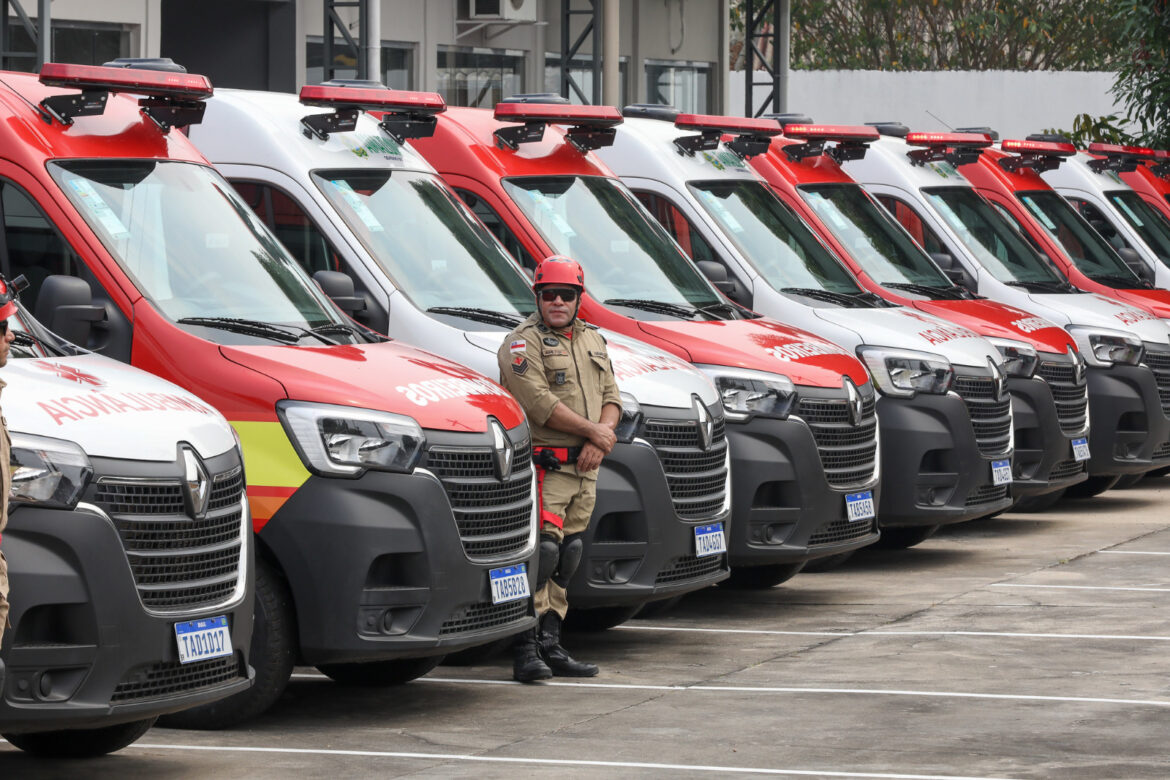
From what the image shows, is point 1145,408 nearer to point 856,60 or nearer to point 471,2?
point 471,2

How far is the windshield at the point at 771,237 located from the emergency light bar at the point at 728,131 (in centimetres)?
25

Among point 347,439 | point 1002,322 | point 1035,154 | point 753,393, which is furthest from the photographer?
point 1035,154

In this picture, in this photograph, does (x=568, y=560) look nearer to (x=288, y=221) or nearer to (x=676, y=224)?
(x=288, y=221)

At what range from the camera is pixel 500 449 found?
8289mm

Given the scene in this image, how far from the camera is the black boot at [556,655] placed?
920 cm

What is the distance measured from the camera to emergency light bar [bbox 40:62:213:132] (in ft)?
28.1

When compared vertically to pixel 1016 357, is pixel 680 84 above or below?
above

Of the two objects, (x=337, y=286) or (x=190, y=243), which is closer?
(x=190, y=243)

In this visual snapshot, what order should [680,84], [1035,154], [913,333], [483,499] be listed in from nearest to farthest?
[483,499]
[913,333]
[1035,154]
[680,84]

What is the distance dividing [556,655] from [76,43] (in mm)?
11474

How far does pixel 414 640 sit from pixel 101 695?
1655 mm

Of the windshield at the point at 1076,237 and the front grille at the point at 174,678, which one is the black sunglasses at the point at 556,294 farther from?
the windshield at the point at 1076,237

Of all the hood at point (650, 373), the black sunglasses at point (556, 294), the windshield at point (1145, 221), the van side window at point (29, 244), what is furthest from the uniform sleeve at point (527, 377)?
the windshield at point (1145, 221)

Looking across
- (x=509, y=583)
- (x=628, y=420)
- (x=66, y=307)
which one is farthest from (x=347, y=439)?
(x=628, y=420)
